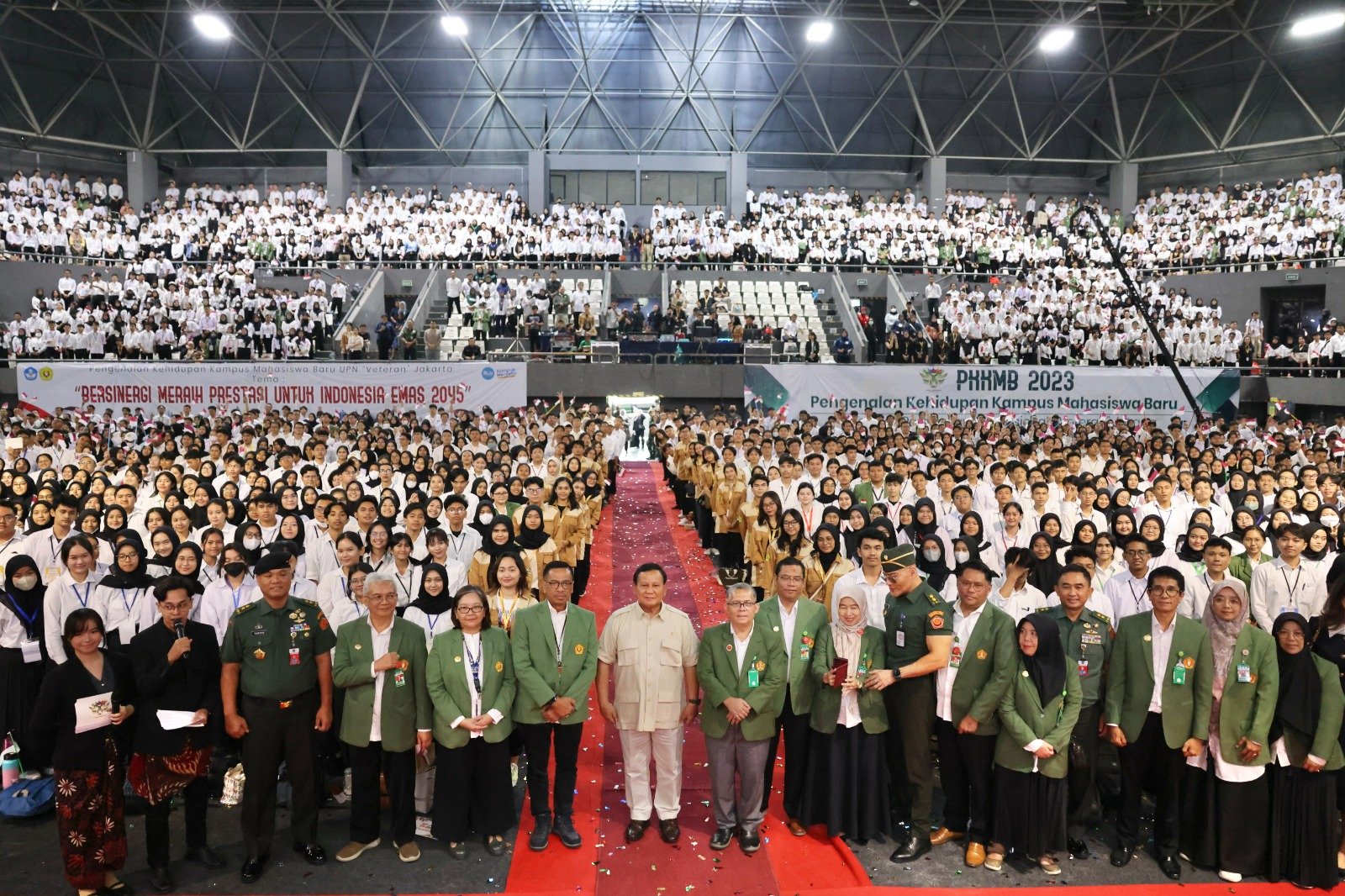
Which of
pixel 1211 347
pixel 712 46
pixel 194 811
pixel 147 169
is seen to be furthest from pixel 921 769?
pixel 147 169

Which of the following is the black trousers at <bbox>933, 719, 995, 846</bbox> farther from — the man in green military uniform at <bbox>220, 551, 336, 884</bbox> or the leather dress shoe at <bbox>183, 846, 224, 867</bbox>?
the leather dress shoe at <bbox>183, 846, 224, 867</bbox>

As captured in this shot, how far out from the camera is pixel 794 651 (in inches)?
196

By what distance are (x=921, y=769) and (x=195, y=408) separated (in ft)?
56.9

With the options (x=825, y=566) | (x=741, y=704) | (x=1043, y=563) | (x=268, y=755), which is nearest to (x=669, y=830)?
(x=741, y=704)

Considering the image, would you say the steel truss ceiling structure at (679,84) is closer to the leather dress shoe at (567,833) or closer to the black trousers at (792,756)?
the black trousers at (792,756)

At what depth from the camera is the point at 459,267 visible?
24766mm

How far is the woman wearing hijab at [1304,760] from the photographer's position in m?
4.49

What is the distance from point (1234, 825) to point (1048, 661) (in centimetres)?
127

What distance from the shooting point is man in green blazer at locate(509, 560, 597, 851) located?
15.9 ft

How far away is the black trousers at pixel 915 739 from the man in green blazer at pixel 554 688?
5.40ft

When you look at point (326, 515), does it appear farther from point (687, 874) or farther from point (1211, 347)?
point (1211, 347)

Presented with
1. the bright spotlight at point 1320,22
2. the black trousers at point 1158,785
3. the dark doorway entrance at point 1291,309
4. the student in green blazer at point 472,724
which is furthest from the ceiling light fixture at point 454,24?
the black trousers at point 1158,785

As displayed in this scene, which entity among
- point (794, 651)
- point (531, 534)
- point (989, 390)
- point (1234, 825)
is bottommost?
point (1234, 825)

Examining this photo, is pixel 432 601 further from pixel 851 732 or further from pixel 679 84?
pixel 679 84
